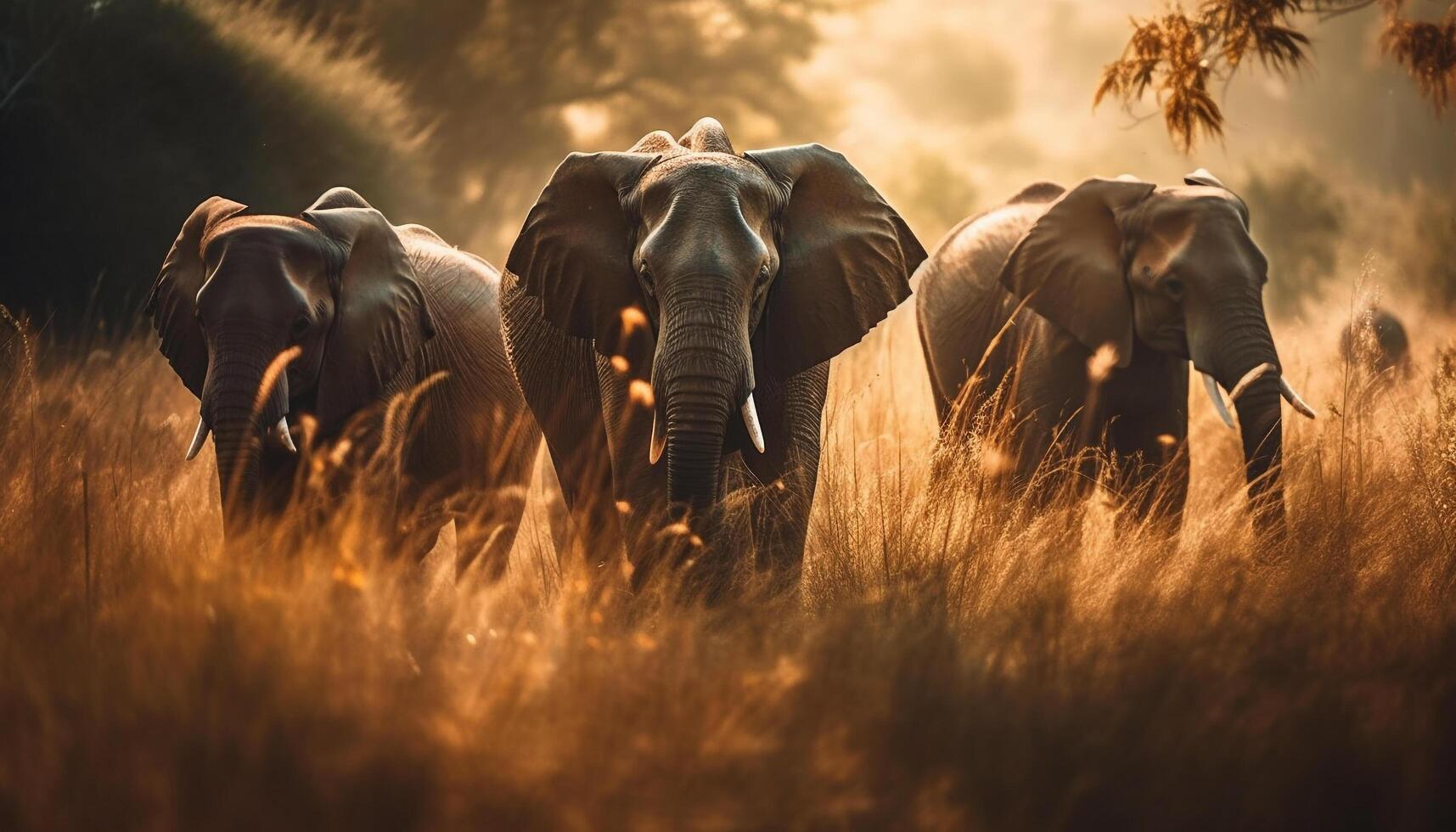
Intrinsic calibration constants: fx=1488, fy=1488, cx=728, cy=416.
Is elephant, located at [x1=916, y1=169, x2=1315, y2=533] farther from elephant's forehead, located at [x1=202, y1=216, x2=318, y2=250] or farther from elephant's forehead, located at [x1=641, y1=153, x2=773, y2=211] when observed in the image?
elephant's forehead, located at [x1=202, y1=216, x2=318, y2=250]

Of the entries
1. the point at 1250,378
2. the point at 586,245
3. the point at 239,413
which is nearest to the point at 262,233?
the point at 239,413

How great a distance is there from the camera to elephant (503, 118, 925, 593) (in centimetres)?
459

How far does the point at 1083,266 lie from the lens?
7.52 m

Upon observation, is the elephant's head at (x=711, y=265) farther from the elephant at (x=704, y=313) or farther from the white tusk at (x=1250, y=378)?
the white tusk at (x=1250, y=378)

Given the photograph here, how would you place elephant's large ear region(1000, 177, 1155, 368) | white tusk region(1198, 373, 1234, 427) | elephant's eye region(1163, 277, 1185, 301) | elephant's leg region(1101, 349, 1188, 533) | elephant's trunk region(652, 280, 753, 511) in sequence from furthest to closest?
elephant's large ear region(1000, 177, 1155, 368), elephant's leg region(1101, 349, 1188, 533), elephant's eye region(1163, 277, 1185, 301), white tusk region(1198, 373, 1234, 427), elephant's trunk region(652, 280, 753, 511)

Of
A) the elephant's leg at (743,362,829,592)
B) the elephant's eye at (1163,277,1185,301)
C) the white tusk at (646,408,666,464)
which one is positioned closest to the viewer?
the white tusk at (646,408,666,464)

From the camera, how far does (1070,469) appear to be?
6.81m

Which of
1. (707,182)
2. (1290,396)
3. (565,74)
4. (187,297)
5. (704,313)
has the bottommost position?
(187,297)

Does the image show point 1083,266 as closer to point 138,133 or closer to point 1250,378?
point 1250,378

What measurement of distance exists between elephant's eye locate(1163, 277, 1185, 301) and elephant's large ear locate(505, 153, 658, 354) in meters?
3.04

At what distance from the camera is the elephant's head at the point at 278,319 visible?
539 cm

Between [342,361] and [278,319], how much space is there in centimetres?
48

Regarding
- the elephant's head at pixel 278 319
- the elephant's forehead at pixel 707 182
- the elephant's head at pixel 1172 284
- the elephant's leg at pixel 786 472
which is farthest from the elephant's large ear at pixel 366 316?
the elephant's head at pixel 1172 284

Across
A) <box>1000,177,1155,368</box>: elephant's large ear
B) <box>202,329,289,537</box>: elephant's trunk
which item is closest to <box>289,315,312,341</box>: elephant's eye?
<box>202,329,289,537</box>: elephant's trunk
